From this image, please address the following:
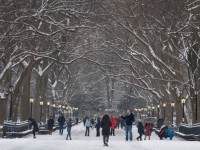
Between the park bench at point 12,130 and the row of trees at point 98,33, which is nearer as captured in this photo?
the row of trees at point 98,33

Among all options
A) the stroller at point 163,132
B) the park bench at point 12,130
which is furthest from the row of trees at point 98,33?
the stroller at point 163,132

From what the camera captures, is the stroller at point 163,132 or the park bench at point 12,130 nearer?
the park bench at point 12,130

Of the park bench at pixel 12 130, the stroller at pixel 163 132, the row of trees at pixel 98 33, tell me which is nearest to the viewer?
the row of trees at pixel 98 33

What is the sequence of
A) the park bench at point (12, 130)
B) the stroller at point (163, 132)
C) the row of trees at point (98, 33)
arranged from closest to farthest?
the row of trees at point (98, 33) → the park bench at point (12, 130) → the stroller at point (163, 132)

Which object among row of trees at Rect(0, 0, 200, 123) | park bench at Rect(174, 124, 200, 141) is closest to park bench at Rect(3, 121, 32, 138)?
row of trees at Rect(0, 0, 200, 123)

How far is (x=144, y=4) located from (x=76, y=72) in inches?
1487

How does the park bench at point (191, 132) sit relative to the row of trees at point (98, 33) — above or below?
below

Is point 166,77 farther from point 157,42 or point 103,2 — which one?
point 103,2

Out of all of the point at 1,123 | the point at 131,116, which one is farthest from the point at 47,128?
the point at 131,116

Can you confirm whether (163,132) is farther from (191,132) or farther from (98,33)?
(98,33)

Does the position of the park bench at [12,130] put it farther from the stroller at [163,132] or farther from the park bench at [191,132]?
the park bench at [191,132]

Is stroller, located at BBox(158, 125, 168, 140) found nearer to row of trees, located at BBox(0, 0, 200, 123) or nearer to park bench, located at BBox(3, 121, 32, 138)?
Result: row of trees, located at BBox(0, 0, 200, 123)

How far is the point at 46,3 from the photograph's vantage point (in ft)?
90.5

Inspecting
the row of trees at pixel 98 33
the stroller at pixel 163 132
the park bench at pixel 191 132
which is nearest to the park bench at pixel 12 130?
the row of trees at pixel 98 33
